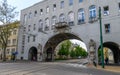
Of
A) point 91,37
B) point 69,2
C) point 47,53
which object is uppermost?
point 69,2

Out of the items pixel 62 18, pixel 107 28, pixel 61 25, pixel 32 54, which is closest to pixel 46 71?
pixel 107 28

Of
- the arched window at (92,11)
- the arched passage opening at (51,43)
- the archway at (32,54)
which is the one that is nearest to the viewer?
the arched window at (92,11)

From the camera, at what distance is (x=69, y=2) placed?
3828cm

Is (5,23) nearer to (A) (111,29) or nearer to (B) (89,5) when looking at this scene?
(B) (89,5)

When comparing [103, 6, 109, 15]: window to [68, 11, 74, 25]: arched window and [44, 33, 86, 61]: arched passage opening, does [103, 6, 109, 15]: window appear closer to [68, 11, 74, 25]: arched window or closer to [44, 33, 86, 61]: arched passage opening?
[68, 11, 74, 25]: arched window

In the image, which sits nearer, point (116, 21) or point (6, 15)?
point (116, 21)

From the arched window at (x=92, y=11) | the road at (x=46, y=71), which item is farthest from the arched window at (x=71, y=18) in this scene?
the road at (x=46, y=71)

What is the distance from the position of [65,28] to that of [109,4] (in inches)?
439

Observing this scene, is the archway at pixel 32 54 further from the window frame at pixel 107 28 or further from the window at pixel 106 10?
the window at pixel 106 10

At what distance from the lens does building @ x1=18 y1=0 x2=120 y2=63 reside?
3048 cm

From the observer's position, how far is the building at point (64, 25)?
30.5m

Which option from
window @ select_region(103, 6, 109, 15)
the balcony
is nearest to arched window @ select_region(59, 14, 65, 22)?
the balcony

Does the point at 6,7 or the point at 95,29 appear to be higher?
the point at 6,7

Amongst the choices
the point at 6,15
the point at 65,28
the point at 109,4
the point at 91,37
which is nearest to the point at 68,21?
the point at 65,28
